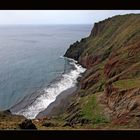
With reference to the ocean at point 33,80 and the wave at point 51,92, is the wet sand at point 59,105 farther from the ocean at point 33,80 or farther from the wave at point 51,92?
the ocean at point 33,80

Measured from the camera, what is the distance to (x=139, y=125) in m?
23.4

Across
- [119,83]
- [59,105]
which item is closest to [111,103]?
[119,83]

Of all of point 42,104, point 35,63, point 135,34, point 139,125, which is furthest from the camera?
point 35,63

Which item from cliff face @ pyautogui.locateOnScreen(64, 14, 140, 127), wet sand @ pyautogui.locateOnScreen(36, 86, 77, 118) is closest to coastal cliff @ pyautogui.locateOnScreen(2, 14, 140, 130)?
cliff face @ pyautogui.locateOnScreen(64, 14, 140, 127)

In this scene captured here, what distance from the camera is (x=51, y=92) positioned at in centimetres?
5575

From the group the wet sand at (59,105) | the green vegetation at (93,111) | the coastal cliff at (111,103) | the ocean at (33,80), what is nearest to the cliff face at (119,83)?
the coastal cliff at (111,103)

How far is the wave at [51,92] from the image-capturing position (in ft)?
149

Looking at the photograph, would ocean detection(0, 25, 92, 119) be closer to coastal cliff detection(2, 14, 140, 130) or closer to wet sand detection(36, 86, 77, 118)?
wet sand detection(36, 86, 77, 118)

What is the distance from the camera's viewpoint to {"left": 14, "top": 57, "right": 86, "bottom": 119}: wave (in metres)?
45.4

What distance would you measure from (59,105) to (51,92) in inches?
340

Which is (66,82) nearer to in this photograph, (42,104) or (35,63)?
(42,104)

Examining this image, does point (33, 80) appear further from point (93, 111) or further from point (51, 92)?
point (93, 111)

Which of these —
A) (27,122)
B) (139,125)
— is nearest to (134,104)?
(139,125)
